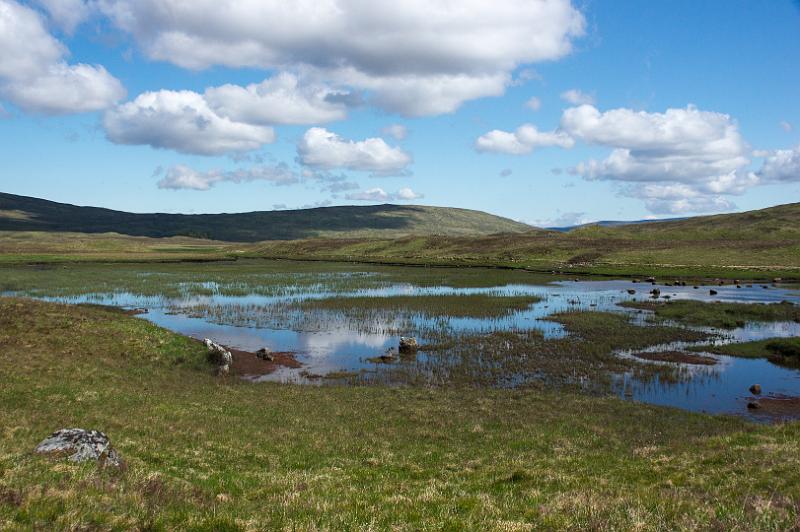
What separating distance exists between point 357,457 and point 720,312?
174 ft

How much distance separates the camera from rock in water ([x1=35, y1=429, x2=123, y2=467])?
1341 cm

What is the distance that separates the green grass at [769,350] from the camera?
37.2m

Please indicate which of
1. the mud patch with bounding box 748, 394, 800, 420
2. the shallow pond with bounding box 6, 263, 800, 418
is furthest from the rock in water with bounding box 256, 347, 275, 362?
the mud patch with bounding box 748, 394, 800, 420

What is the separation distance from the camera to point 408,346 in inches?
1577

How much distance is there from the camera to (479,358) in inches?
1475

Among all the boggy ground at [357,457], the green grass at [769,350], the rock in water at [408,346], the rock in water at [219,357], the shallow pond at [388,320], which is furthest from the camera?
the rock in water at [408,346]

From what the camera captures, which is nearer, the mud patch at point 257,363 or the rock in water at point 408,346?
the mud patch at point 257,363

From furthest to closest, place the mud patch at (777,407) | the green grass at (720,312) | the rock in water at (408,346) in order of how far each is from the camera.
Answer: the green grass at (720,312) < the rock in water at (408,346) < the mud patch at (777,407)

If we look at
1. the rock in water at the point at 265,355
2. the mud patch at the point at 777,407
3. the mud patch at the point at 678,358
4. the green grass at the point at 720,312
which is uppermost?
the green grass at the point at 720,312

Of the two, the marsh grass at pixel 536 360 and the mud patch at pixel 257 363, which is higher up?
the marsh grass at pixel 536 360

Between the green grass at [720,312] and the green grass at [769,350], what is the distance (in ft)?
30.7

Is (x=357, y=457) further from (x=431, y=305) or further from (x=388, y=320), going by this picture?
(x=431, y=305)

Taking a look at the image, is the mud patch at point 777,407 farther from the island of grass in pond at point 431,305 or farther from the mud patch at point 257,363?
the island of grass in pond at point 431,305

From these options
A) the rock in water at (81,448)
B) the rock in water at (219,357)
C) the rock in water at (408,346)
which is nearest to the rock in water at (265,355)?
the rock in water at (219,357)
